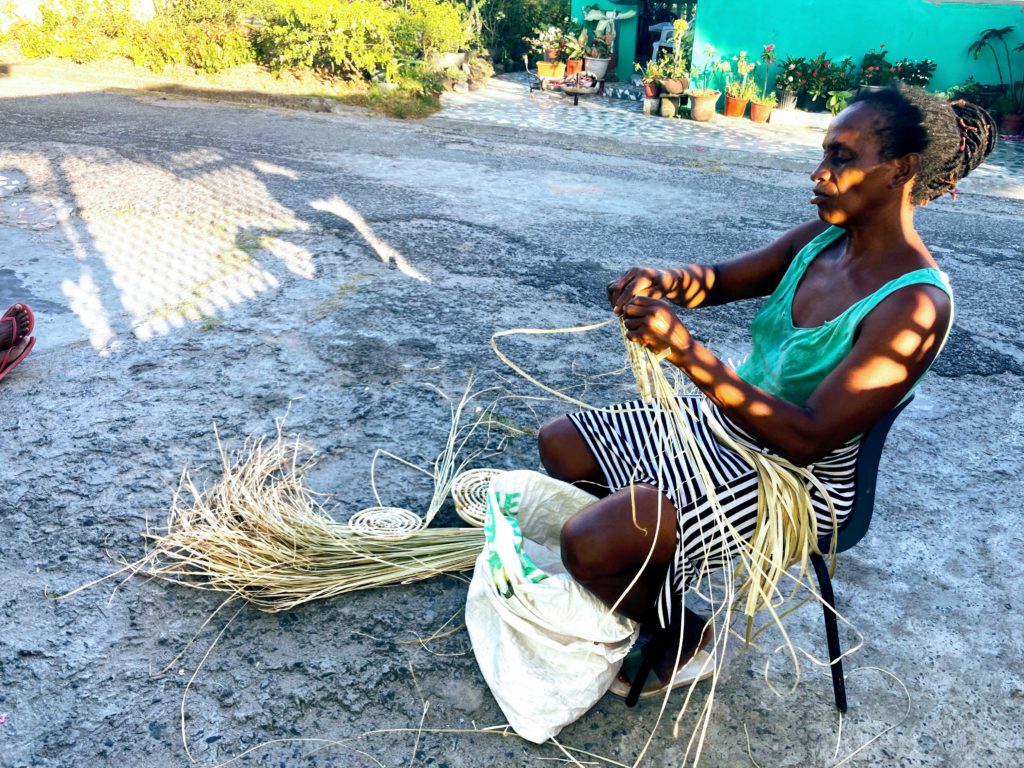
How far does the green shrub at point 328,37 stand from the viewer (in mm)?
10078

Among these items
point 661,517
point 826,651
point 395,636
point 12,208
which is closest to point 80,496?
point 395,636

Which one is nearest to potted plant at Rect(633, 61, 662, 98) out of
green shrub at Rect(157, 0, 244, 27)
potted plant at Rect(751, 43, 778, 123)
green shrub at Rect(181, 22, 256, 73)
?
potted plant at Rect(751, 43, 778, 123)

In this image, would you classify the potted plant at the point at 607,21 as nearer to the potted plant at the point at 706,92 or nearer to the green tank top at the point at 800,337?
the potted plant at the point at 706,92

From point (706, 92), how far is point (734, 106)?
475mm

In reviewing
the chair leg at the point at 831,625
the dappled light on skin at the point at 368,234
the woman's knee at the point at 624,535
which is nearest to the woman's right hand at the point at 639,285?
the woman's knee at the point at 624,535

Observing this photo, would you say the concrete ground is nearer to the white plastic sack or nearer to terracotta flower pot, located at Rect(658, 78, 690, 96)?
the white plastic sack

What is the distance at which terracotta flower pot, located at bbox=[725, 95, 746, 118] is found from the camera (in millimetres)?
10587

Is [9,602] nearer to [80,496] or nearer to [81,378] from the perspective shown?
[80,496]

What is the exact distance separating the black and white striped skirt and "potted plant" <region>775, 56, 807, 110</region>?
9.73 meters

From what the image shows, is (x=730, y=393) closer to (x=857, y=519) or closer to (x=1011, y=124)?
(x=857, y=519)

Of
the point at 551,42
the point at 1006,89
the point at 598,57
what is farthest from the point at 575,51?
the point at 1006,89

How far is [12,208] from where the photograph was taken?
16.0ft

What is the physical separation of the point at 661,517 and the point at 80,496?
1.77 meters

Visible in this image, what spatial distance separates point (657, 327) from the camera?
1.68m
